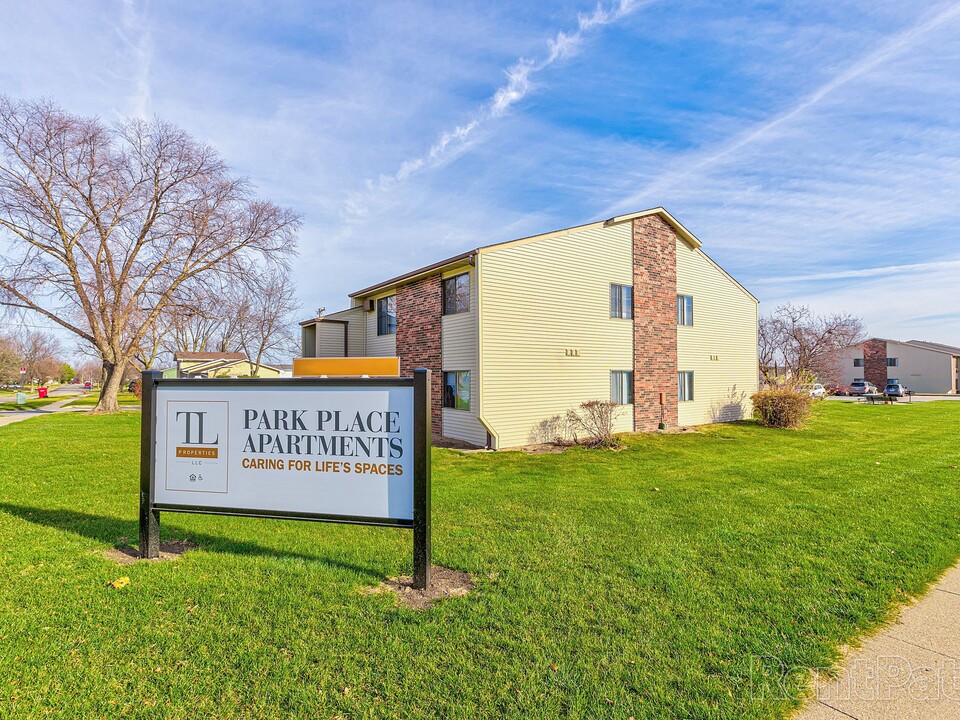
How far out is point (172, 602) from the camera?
11.6 feet

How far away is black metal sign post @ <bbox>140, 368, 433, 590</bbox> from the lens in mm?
3857

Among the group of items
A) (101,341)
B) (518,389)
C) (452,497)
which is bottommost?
(452,497)

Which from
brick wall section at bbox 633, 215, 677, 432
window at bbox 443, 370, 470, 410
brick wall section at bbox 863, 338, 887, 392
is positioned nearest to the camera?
window at bbox 443, 370, 470, 410

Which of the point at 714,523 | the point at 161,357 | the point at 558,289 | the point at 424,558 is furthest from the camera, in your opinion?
the point at 161,357

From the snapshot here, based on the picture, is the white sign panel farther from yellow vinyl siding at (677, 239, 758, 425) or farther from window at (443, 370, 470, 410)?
yellow vinyl siding at (677, 239, 758, 425)

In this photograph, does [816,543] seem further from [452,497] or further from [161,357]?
[161,357]

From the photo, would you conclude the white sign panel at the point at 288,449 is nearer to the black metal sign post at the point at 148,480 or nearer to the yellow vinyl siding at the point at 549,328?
the black metal sign post at the point at 148,480

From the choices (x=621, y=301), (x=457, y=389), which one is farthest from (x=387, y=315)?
(x=621, y=301)

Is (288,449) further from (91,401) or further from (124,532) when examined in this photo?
(91,401)

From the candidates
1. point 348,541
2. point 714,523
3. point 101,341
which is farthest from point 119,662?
point 101,341

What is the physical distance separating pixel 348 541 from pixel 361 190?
12.2m

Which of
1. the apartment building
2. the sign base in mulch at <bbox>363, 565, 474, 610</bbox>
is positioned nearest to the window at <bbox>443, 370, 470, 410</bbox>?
the apartment building

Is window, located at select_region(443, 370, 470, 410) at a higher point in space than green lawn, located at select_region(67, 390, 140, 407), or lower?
higher

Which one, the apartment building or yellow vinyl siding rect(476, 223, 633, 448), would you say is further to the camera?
the apartment building
